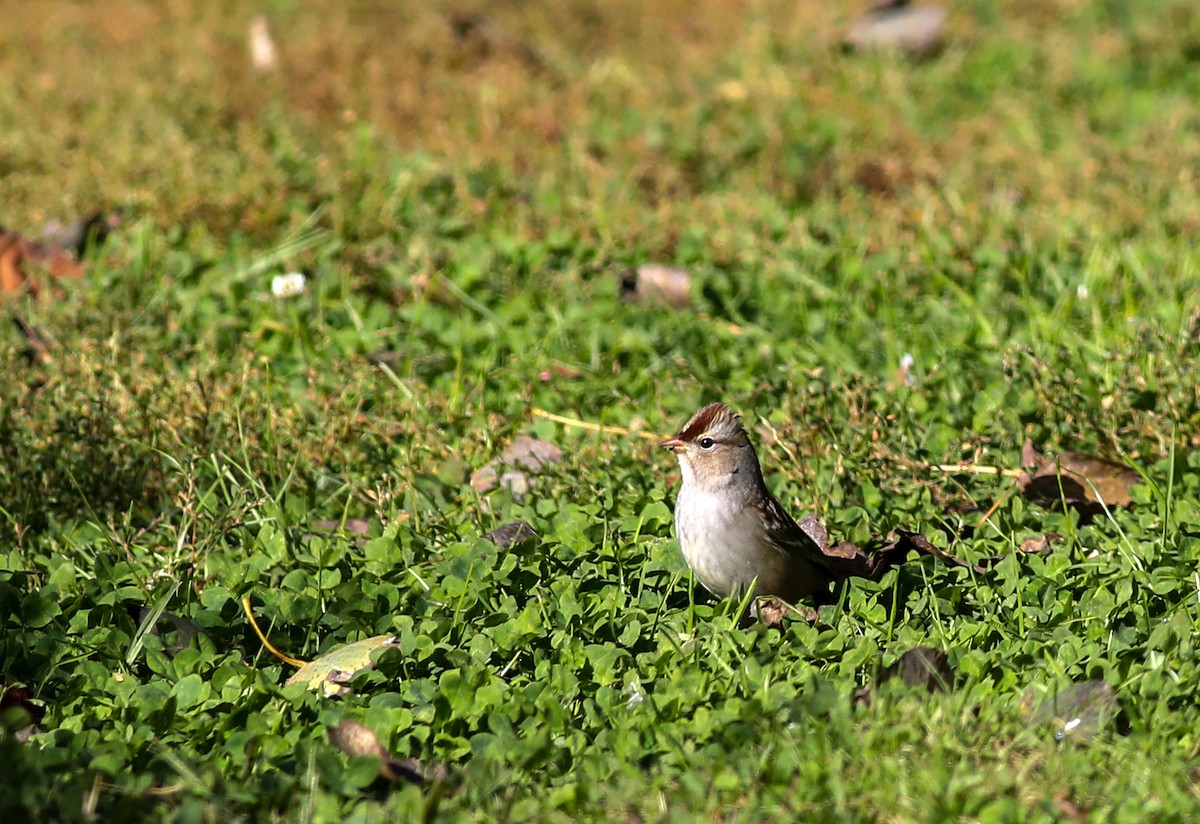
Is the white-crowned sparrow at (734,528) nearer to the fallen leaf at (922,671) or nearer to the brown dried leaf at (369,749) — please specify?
the fallen leaf at (922,671)

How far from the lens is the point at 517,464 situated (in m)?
5.37

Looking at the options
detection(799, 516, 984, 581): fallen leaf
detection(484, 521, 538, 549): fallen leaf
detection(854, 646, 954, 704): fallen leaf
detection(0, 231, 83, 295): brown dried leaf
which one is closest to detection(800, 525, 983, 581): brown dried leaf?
detection(799, 516, 984, 581): fallen leaf

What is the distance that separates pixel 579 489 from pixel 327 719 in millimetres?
1628

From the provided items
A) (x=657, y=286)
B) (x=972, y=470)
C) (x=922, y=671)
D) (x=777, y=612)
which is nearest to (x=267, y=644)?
(x=777, y=612)

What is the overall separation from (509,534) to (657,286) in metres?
2.33

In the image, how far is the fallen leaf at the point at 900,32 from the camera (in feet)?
34.3

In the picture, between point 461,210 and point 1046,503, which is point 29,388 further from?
point 1046,503

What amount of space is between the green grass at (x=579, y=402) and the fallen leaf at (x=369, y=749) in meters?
0.04

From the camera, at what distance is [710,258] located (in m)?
7.27

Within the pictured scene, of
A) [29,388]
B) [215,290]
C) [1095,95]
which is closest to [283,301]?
[215,290]

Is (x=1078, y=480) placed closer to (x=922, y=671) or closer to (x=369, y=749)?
(x=922, y=671)

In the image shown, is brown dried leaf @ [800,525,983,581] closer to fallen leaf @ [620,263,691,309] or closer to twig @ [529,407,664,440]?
twig @ [529,407,664,440]

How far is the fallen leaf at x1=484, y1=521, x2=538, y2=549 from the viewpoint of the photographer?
4840 millimetres

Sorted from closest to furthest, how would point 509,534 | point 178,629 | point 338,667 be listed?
point 338,667, point 178,629, point 509,534
